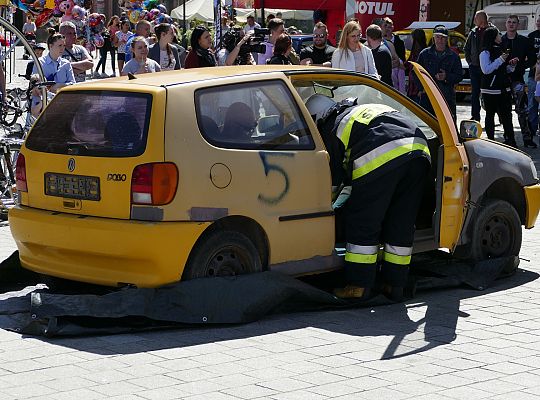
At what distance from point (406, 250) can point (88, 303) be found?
2106 mm

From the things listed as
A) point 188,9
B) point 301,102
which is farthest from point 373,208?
point 188,9

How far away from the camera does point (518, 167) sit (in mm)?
8539

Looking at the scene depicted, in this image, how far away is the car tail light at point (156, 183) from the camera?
6.71m

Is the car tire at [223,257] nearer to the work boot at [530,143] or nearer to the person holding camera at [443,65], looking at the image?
the person holding camera at [443,65]

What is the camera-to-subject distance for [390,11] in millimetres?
30391

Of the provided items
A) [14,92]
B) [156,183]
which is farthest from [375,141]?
[14,92]

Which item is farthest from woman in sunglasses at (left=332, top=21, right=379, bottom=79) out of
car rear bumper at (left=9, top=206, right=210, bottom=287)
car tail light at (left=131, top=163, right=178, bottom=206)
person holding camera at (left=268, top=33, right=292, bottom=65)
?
car tail light at (left=131, top=163, right=178, bottom=206)

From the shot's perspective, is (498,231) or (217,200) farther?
(498,231)

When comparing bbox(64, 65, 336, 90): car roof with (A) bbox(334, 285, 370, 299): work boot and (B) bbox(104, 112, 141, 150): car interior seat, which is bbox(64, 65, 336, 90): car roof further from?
(A) bbox(334, 285, 370, 299): work boot

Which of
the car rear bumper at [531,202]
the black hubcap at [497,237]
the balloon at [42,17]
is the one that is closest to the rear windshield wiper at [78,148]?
the black hubcap at [497,237]

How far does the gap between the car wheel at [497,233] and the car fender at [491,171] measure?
88 millimetres

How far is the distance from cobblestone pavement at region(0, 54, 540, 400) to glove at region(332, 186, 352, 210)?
28.3 inches

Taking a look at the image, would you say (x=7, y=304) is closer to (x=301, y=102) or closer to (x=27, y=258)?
(x=27, y=258)

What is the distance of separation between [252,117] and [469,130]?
175 centimetres
